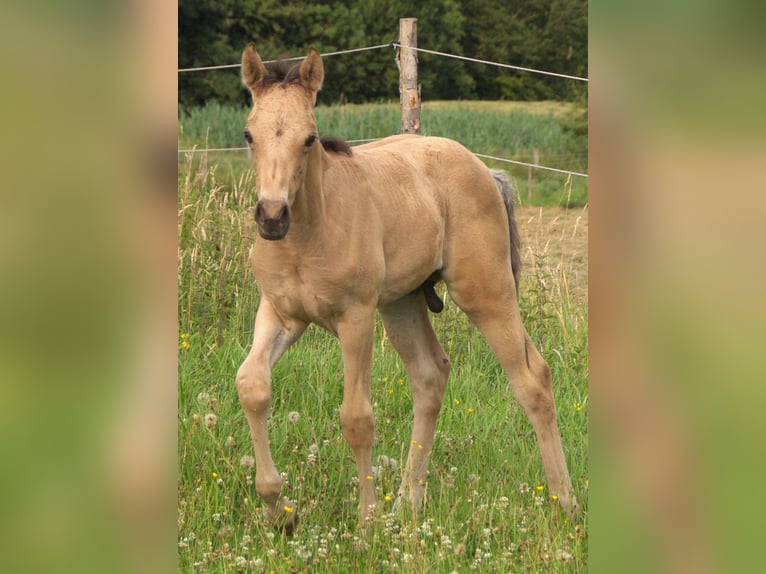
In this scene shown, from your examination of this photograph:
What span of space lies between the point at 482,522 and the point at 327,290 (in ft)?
3.90

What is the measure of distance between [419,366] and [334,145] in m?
1.31

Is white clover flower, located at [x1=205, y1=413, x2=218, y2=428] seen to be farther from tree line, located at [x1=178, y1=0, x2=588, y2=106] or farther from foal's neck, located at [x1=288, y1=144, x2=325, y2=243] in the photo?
tree line, located at [x1=178, y1=0, x2=588, y2=106]

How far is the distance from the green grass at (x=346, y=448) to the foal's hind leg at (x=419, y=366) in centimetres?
17

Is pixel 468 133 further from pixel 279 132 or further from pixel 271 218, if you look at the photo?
pixel 271 218

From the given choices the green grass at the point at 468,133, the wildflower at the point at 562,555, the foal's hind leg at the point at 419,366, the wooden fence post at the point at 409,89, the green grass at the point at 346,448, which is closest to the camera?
the wildflower at the point at 562,555

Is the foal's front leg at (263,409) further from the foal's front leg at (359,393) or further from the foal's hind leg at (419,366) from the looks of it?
the foal's hind leg at (419,366)

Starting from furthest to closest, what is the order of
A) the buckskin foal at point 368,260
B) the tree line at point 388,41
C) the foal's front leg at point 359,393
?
the tree line at point 388,41
the foal's front leg at point 359,393
the buckskin foal at point 368,260

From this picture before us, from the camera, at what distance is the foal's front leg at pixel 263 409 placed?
13.2ft

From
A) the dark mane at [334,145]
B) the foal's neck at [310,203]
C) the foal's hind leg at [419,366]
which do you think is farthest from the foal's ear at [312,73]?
the foal's hind leg at [419,366]

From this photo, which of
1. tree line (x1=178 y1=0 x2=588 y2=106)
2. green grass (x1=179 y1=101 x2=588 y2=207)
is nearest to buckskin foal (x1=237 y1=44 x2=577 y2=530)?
green grass (x1=179 y1=101 x2=588 y2=207)

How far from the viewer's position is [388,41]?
1364 inches

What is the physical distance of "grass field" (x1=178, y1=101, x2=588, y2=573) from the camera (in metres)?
3.69
